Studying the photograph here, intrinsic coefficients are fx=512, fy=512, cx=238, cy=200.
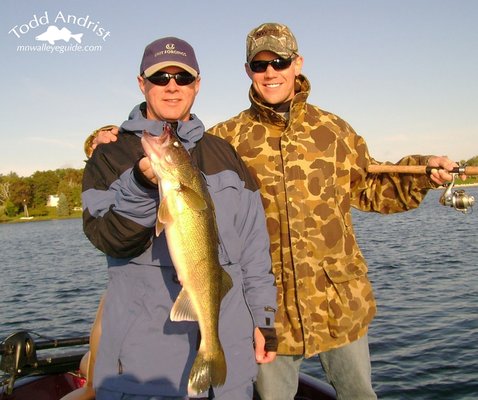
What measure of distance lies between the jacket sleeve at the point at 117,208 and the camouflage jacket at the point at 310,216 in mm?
1286

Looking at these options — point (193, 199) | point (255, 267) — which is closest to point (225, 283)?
point (255, 267)

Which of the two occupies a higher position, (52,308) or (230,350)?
(230,350)

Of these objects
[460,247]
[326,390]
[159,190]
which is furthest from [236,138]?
[460,247]

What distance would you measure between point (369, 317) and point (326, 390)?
57.3 inches

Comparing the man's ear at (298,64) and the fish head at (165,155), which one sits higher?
the man's ear at (298,64)

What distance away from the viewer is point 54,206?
352 feet

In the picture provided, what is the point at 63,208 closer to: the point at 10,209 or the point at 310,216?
the point at 10,209

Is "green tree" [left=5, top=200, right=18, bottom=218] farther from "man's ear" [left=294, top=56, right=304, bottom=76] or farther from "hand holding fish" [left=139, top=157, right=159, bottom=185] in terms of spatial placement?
"hand holding fish" [left=139, top=157, right=159, bottom=185]

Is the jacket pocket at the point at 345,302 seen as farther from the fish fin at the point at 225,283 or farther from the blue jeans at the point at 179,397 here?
the fish fin at the point at 225,283

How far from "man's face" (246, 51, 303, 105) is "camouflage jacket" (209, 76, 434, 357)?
0.09m

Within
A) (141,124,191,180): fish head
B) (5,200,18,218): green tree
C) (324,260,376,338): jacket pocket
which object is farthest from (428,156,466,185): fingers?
(5,200,18,218): green tree

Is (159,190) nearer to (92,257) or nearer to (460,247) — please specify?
(460,247)

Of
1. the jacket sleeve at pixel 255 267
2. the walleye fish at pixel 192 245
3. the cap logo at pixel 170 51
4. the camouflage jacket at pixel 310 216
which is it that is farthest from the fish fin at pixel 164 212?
the camouflage jacket at pixel 310 216

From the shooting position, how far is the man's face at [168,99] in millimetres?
3535
